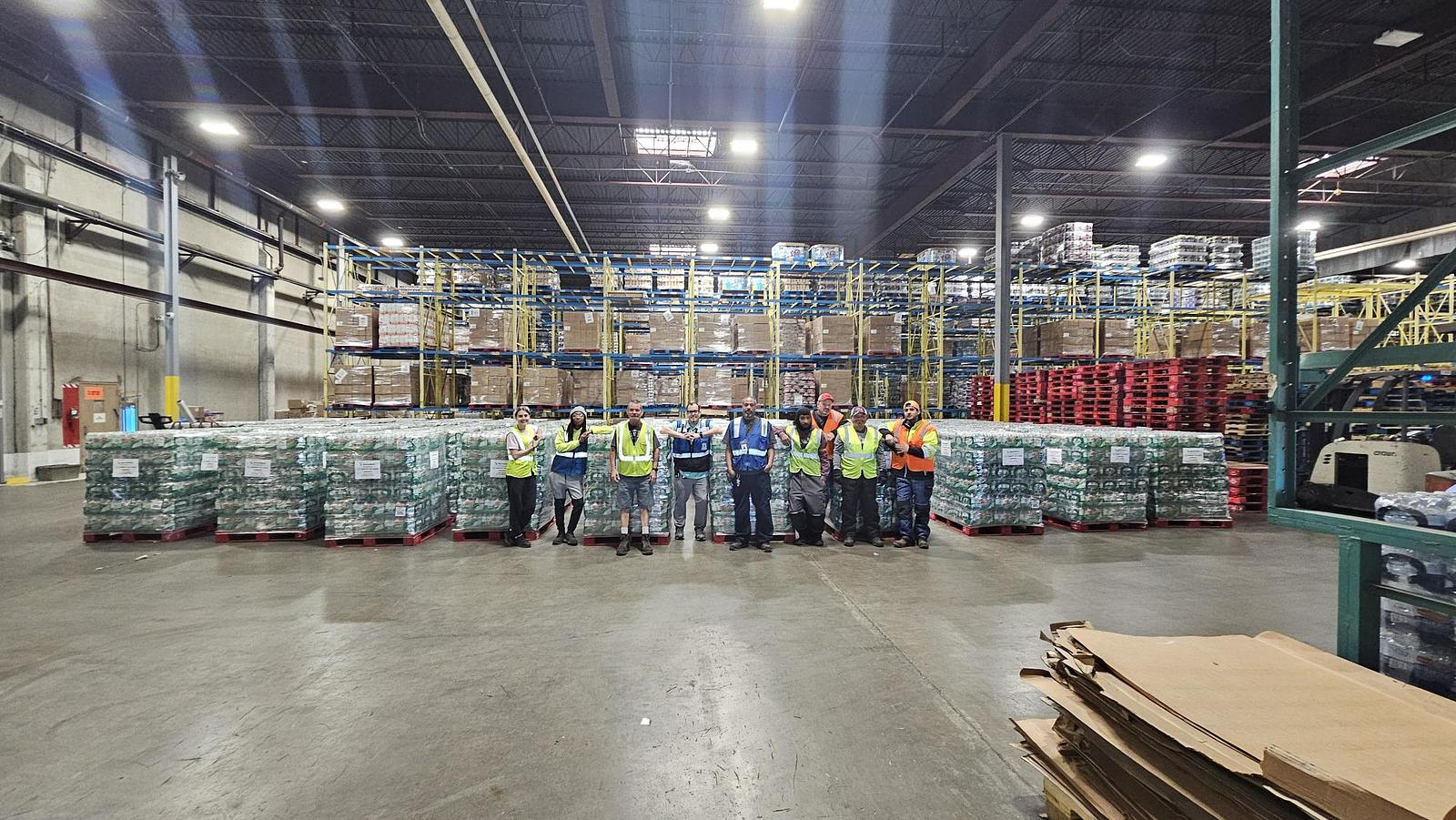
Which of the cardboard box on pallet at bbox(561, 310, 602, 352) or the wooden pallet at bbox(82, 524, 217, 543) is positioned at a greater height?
the cardboard box on pallet at bbox(561, 310, 602, 352)

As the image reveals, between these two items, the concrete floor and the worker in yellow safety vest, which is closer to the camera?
the concrete floor

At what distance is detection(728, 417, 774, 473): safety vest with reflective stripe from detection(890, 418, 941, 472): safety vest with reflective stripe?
166cm

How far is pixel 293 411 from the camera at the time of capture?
1833 centimetres

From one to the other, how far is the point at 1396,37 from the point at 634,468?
14.5m

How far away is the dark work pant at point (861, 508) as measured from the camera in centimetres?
762

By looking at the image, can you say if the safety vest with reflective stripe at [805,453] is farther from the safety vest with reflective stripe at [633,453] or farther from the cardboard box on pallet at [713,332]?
the cardboard box on pallet at [713,332]

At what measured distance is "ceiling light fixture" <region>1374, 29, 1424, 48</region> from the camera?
33.0 feet

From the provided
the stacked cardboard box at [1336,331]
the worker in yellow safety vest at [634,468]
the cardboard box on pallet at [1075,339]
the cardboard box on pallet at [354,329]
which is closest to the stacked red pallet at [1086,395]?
the cardboard box on pallet at [1075,339]

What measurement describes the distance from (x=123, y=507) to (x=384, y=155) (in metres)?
11.4

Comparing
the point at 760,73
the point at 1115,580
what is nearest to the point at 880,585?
the point at 1115,580

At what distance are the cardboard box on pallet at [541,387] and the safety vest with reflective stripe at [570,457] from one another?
486cm

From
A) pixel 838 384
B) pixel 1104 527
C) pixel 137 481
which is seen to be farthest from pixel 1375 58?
pixel 137 481

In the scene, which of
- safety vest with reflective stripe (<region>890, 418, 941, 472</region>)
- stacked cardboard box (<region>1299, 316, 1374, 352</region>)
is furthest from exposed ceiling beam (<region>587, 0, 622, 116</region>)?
stacked cardboard box (<region>1299, 316, 1374, 352</region>)

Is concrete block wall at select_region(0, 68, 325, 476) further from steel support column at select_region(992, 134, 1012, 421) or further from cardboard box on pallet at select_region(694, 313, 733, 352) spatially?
steel support column at select_region(992, 134, 1012, 421)
